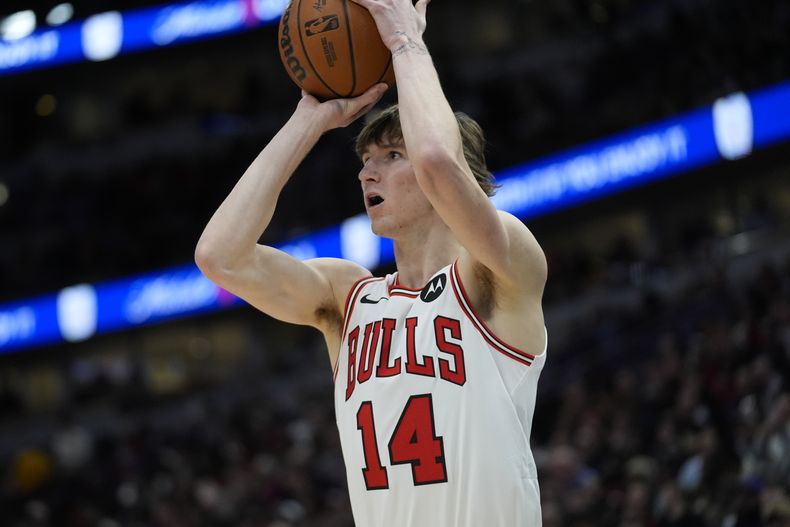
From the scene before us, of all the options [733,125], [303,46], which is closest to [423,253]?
[303,46]

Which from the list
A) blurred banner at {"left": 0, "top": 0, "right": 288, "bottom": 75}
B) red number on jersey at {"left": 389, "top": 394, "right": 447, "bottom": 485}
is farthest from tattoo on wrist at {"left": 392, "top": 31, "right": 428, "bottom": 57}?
blurred banner at {"left": 0, "top": 0, "right": 288, "bottom": 75}

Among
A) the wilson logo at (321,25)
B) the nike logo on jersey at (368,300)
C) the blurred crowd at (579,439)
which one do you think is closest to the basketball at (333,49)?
the wilson logo at (321,25)

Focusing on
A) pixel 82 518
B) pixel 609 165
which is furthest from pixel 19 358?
pixel 609 165

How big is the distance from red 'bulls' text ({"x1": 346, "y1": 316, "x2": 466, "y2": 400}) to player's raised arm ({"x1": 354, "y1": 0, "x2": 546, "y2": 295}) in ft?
0.72

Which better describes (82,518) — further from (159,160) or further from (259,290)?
(259,290)

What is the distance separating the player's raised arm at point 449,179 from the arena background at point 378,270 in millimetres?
4578

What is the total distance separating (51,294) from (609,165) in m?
8.88

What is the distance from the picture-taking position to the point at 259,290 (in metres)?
3.32

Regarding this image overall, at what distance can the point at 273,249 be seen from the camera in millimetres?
3348

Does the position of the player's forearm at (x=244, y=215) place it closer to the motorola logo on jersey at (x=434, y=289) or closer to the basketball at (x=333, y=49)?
the basketball at (x=333, y=49)

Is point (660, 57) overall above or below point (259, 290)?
above

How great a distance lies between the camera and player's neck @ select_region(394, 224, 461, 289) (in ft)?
10.9

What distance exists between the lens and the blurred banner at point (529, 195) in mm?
13859

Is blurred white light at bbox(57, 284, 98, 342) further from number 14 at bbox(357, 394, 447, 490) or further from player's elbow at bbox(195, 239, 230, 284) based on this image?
number 14 at bbox(357, 394, 447, 490)
